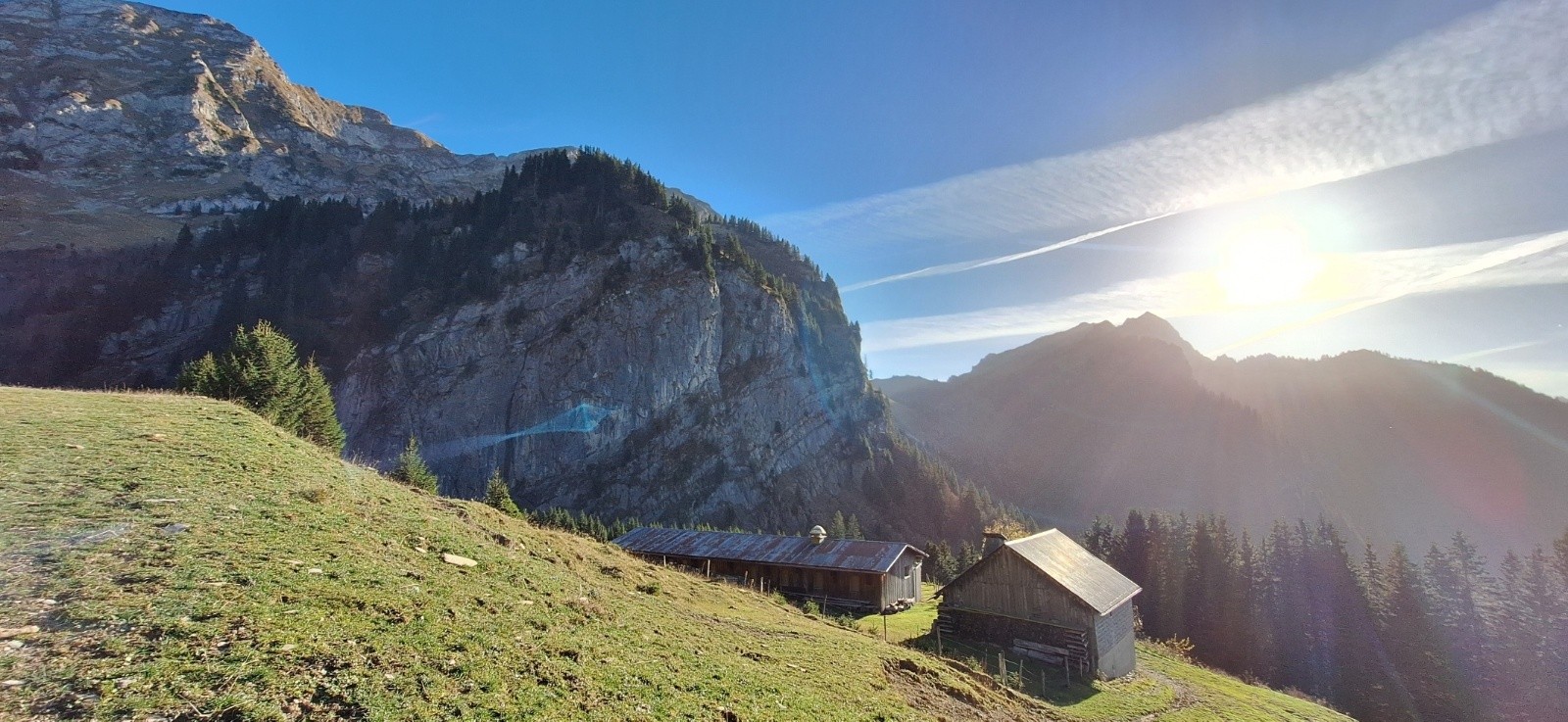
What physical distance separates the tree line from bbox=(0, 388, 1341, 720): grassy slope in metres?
50.2

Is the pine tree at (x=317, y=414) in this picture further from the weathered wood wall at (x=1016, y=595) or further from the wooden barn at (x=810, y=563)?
the weathered wood wall at (x=1016, y=595)

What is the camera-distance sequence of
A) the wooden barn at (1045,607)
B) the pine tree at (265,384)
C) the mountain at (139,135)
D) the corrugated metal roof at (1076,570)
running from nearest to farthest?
the wooden barn at (1045,607) → the corrugated metal roof at (1076,570) → the pine tree at (265,384) → the mountain at (139,135)

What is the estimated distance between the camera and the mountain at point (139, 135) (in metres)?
126

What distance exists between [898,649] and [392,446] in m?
103

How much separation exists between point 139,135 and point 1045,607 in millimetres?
228710

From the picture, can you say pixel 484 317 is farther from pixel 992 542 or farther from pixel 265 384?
pixel 992 542

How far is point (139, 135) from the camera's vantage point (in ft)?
493

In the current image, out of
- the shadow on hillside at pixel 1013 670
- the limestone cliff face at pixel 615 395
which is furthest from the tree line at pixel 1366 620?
the limestone cliff face at pixel 615 395

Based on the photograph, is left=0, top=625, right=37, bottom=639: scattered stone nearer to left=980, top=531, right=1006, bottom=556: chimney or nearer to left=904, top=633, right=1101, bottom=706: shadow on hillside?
left=904, top=633, right=1101, bottom=706: shadow on hillside

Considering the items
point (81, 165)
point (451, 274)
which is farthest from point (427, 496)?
point (81, 165)

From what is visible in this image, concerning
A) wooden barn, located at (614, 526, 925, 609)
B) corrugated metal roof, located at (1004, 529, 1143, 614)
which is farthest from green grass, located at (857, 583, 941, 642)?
corrugated metal roof, located at (1004, 529, 1143, 614)

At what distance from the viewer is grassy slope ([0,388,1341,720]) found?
755 centimetres

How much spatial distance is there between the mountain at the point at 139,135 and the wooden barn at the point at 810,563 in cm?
14291

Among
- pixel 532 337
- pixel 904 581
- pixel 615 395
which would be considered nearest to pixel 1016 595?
pixel 904 581
